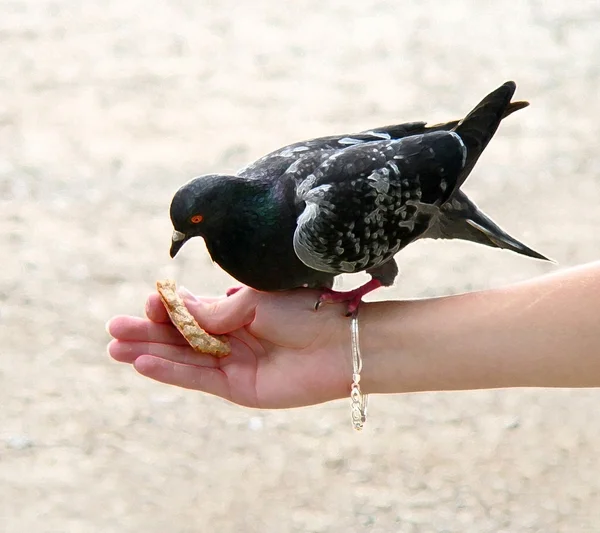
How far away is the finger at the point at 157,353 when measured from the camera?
2035 mm

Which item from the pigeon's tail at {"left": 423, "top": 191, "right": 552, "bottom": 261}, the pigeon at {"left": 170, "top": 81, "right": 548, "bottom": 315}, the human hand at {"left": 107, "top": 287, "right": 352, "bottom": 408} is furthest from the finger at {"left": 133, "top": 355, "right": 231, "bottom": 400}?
the pigeon's tail at {"left": 423, "top": 191, "right": 552, "bottom": 261}

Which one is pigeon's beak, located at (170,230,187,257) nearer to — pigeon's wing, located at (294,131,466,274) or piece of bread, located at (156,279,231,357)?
piece of bread, located at (156,279,231,357)

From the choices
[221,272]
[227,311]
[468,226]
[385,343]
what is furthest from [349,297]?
[221,272]

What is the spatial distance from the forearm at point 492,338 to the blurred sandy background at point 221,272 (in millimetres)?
853

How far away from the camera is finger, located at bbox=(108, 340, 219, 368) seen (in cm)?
204

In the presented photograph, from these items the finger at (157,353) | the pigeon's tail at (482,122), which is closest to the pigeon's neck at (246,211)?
the finger at (157,353)

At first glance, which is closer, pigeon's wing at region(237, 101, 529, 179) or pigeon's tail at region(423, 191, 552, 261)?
A: pigeon's wing at region(237, 101, 529, 179)

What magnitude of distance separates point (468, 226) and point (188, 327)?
0.73 m

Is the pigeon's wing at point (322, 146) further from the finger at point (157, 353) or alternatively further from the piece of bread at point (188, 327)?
the finger at point (157, 353)

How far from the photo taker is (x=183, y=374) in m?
1.99

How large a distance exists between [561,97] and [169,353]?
325 centimetres

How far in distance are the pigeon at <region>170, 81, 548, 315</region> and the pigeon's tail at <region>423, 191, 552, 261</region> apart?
0.12 meters

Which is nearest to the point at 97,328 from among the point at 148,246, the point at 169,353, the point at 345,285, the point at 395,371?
the point at 148,246

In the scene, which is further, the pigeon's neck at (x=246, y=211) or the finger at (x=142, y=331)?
the finger at (x=142, y=331)
